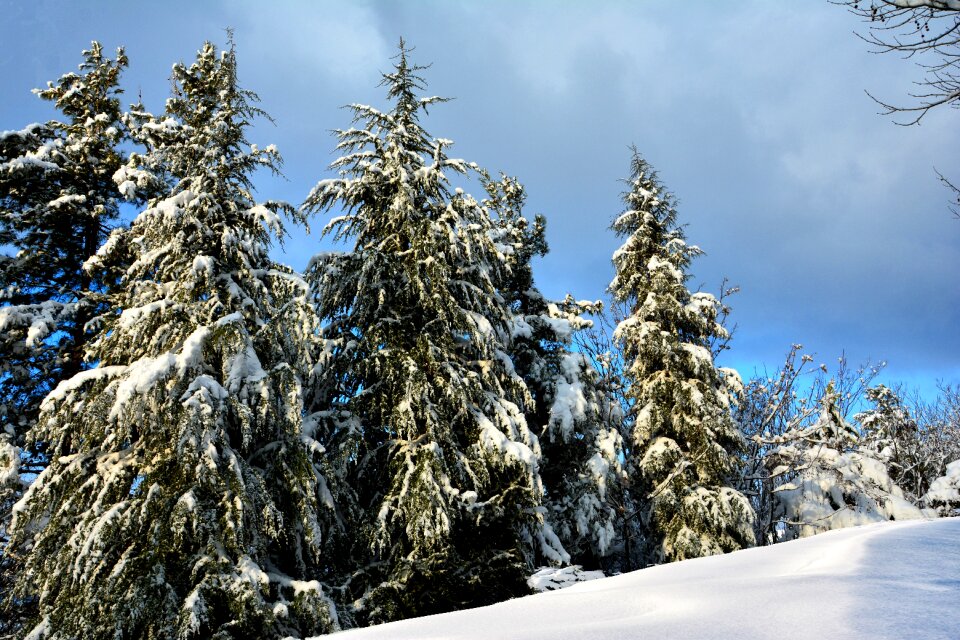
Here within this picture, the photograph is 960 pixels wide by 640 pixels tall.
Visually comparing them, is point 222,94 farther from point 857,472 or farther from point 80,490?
point 857,472

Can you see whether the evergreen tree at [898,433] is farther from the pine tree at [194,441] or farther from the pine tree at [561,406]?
the pine tree at [194,441]

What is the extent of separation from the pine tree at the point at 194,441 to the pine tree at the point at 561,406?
524 cm

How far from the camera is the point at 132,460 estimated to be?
7.59 m

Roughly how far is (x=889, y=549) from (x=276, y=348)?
7897 mm

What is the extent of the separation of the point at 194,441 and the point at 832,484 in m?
17.0

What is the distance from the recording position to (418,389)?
975cm

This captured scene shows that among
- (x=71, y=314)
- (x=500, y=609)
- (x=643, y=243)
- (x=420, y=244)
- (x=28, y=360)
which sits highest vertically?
(x=643, y=243)

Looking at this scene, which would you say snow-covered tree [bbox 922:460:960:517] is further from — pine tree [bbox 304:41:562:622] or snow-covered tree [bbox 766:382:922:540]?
pine tree [bbox 304:41:562:622]

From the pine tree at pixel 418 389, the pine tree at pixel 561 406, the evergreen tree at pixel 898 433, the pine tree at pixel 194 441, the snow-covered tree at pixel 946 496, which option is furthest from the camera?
the evergreen tree at pixel 898 433

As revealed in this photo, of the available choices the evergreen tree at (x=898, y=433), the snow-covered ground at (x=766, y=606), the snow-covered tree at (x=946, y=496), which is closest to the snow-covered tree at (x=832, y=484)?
the snow-covered tree at (x=946, y=496)

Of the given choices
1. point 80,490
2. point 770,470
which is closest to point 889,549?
point 80,490

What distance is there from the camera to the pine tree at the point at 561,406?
1355cm

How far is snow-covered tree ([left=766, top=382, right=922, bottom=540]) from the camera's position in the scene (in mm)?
15609

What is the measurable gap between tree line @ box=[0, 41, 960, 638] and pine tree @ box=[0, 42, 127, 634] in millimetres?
63
